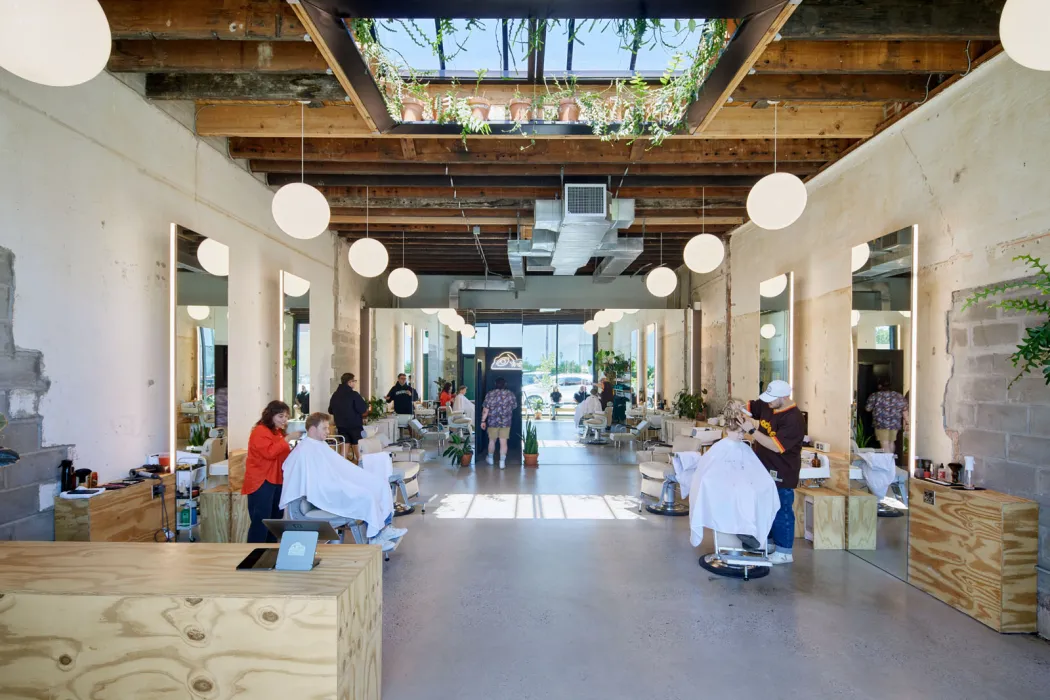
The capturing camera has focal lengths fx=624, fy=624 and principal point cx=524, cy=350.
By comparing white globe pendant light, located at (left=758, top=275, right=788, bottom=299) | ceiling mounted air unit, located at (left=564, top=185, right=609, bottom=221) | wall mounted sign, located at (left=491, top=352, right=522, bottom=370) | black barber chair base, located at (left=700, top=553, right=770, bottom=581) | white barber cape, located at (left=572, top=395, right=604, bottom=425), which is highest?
ceiling mounted air unit, located at (left=564, top=185, right=609, bottom=221)

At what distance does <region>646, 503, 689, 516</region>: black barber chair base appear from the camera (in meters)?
5.69

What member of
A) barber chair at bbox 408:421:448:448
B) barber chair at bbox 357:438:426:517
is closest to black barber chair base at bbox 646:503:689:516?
barber chair at bbox 357:438:426:517

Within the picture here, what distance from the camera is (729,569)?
→ 4039 mm

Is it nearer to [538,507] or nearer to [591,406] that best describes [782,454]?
[538,507]

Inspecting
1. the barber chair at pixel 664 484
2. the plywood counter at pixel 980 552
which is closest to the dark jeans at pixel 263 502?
the barber chair at pixel 664 484

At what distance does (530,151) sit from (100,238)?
10.5 feet

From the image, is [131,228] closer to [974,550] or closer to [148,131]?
[148,131]

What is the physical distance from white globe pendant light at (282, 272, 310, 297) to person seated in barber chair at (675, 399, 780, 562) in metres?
4.71

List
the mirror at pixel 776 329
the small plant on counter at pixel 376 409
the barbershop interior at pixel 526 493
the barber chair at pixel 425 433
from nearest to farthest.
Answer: the barbershop interior at pixel 526 493, the mirror at pixel 776 329, the small plant on counter at pixel 376 409, the barber chair at pixel 425 433

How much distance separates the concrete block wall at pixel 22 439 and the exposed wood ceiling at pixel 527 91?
61.2 inches

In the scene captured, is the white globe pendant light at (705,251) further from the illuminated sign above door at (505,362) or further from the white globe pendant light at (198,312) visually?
the white globe pendant light at (198,312)

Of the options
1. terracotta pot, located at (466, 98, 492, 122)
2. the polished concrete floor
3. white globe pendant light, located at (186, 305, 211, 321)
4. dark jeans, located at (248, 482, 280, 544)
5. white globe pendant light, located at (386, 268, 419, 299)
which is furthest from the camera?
white globe pendant light, located at (386, 268, 419, 299)

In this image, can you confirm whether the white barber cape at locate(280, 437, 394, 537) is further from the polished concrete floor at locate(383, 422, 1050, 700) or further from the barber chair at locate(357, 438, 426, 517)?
the barber chair at locate(357, 438, 426, 517)

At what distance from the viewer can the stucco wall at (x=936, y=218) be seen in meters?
3.22
